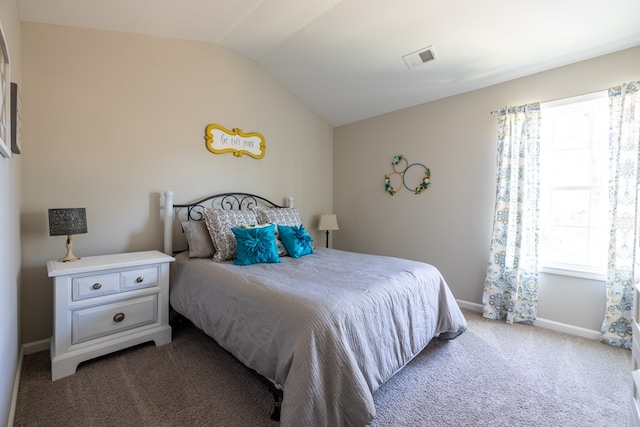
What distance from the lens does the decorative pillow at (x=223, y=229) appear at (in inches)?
95.8

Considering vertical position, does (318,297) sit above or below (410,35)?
below

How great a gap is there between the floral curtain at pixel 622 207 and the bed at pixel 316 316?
1248 millimetres

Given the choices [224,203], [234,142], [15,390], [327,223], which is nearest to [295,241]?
[224,203]

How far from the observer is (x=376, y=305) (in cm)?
163

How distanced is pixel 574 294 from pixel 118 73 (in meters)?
4.48

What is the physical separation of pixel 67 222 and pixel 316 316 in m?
1.89

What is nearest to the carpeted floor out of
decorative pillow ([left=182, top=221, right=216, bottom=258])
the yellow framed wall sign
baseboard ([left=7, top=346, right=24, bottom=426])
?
baseboard ([left=7, top=346, right=24, bottom=426])

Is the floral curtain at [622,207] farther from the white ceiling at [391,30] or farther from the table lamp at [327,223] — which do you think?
the table lamp at [327,223]

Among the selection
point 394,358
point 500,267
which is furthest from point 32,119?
point 500,267

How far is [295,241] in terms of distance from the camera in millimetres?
2703

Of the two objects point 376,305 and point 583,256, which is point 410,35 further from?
point 583,256

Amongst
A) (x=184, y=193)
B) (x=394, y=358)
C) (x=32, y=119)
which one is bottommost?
(x=394, y=358)

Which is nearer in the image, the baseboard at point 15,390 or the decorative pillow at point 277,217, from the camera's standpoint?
the baseboard at point 15,390

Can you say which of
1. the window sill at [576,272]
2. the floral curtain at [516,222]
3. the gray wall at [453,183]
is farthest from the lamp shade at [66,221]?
the window sill at [576,272]
